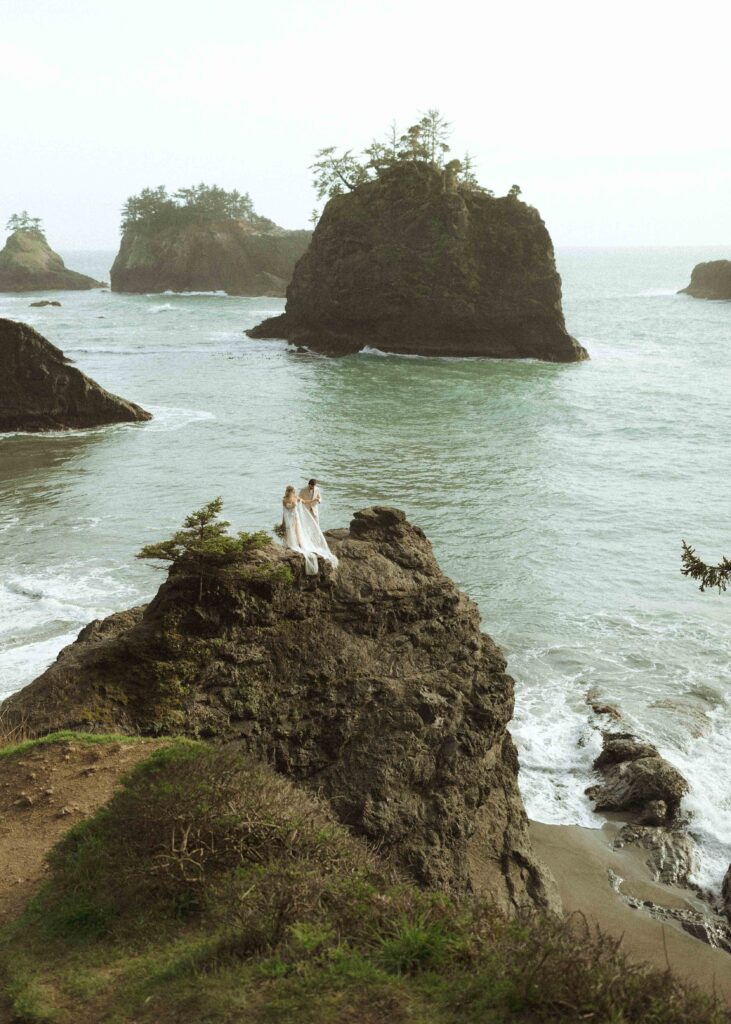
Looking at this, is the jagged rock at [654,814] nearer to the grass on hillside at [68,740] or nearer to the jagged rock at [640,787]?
the jagged rock at [640,787]

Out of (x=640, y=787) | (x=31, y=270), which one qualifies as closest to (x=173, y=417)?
(x=640, y=787)

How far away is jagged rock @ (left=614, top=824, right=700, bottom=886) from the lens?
13.9 m

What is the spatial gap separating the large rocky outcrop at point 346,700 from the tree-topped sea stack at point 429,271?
180 feet

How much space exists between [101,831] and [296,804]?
6.16 feet

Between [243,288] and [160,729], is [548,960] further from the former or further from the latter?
[243,288]

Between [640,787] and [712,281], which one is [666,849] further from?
[712,281]

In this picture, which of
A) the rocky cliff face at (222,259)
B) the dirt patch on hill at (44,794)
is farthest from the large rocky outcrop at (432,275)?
the dirt patch on hill at (44,794)

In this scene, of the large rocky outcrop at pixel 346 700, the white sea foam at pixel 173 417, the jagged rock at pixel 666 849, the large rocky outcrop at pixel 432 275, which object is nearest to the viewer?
the large rocky outcrop at pixel 346 700

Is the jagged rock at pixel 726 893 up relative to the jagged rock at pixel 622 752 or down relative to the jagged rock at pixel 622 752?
down

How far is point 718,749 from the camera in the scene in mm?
17375

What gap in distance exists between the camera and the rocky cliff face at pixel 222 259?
126 meters

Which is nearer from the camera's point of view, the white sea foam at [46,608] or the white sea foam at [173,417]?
the white sea foam at [46,608]

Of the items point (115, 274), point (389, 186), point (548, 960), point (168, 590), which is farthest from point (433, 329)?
point (115, 274)

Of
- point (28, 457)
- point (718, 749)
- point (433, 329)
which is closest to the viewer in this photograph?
point (718, 749)
